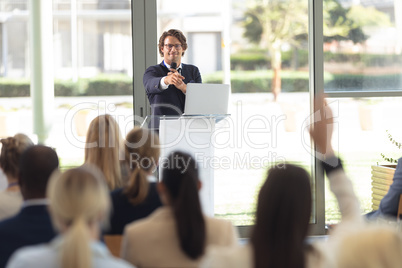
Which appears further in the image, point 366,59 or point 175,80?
point 366,59

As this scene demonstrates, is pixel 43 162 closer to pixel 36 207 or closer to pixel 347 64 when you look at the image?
pixel 36 207

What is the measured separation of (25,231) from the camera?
7.38 feet

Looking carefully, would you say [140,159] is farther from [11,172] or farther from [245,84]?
[245,84]

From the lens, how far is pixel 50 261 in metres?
1.73

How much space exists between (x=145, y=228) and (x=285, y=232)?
1.81 feet

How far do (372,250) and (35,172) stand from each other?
4.54 ft

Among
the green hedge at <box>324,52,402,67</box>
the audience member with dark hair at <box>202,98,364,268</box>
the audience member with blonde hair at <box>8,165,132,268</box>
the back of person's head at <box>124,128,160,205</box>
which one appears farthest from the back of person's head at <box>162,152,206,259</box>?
the green hedge at <box>324,52,402,67</box>

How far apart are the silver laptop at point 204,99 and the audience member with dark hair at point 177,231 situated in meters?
2.29

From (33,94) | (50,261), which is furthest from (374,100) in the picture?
(50,261)

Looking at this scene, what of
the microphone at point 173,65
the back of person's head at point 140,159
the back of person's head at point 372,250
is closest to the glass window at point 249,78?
the microphone at point 173,65

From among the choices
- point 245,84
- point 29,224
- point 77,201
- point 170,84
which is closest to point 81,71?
point 170,84

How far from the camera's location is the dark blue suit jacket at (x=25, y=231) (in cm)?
225

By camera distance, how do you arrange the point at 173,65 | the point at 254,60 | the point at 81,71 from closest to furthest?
1. the point at 173,65
2. the point at 81,71
3. the point at 254,60

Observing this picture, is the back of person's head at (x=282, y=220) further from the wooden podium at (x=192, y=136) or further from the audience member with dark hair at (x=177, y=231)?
the wooden podium at (x=192, y=136)
